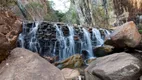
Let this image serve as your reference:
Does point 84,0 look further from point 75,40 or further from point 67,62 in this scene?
point 67,62

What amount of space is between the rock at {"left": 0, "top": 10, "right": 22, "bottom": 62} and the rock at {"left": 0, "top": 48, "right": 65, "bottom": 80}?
0.14 m

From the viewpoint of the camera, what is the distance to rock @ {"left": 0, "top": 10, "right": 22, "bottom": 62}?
2.77 metres

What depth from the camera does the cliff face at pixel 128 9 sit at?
13141 mm

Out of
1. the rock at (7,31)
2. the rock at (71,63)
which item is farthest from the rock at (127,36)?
the rock at (7,31)

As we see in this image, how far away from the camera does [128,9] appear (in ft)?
45.4

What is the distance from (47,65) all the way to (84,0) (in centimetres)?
1333

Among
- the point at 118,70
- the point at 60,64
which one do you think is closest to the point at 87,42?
the point at 60,64

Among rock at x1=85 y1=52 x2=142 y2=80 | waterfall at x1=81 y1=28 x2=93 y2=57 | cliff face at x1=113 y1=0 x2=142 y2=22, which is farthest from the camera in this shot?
cliff face at x1=113 y1=0 x2=142 y2=22

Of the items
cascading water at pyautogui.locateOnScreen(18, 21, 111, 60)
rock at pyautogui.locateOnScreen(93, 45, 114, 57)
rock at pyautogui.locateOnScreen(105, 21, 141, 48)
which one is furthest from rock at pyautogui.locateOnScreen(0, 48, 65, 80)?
cascading water at pyautogui.locateOnScreen(18, 21, 111, 60)

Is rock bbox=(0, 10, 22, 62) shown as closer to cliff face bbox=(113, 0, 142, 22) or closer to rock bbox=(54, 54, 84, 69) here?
rock bbox=(54, 54, 84, 69)

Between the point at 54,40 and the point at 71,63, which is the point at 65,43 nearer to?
the point at 54,40

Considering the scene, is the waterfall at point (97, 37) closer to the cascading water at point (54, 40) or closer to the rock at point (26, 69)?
the cascading water at point (54, 40)

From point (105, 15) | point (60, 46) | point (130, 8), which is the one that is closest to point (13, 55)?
point (60, 46)

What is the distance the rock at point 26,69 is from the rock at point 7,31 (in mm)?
144
